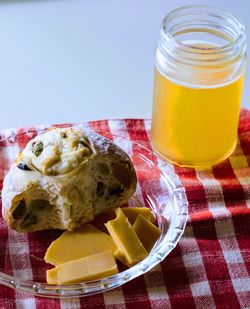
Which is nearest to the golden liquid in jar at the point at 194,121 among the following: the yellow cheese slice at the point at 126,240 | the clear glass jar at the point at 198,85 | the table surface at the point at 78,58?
the clear glass jar at the point at 198,85

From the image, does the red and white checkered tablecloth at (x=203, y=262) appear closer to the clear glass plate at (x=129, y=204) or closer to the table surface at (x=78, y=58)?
the clear glass plate at (x=129, y=204)

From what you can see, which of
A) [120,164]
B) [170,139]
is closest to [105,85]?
[170,139]

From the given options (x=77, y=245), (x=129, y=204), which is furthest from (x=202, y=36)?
(x=77, y=245)

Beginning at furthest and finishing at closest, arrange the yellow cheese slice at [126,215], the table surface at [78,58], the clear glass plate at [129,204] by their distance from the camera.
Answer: the table surface at [78,58] → the yellow cheese slice at [126,215] → the clear glass plate at [129,204]

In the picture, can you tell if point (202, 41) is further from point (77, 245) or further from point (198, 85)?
point (77, 245)

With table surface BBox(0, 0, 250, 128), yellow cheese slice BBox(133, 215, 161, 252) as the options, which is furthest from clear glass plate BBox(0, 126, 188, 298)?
table surface BBox(0, 0, 250, 128)

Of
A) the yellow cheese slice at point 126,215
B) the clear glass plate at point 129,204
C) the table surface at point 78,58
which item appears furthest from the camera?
the table surface at point 78,58

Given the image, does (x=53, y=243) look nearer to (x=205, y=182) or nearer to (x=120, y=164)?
(x=120, y=164)
